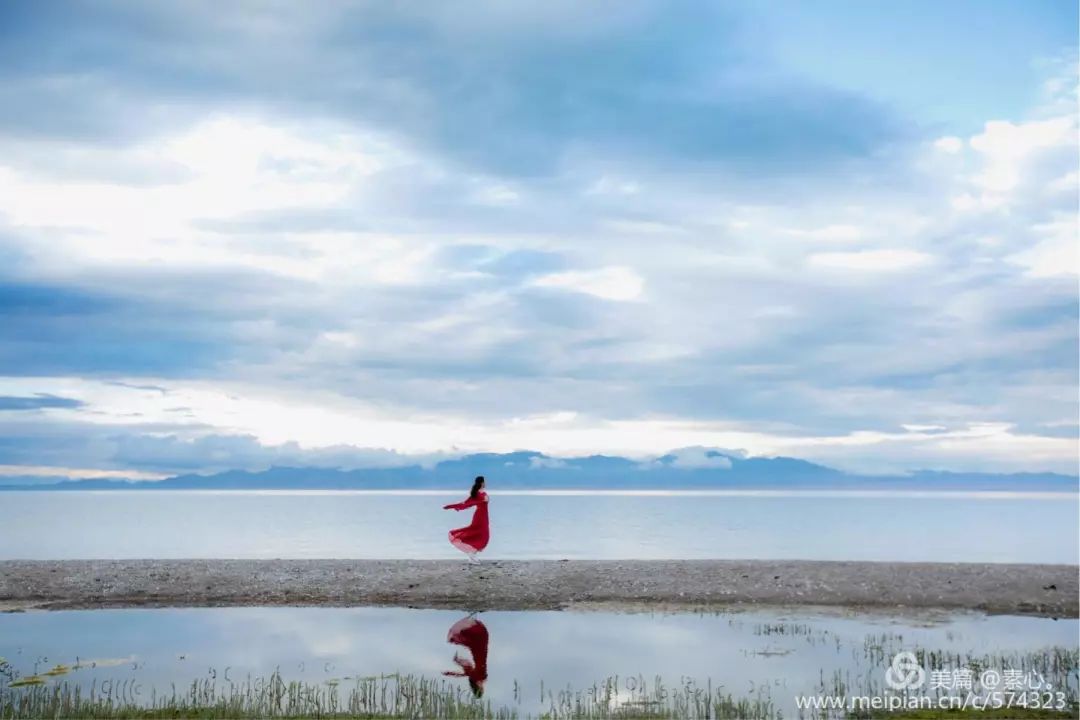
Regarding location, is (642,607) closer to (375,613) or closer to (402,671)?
(375,613)

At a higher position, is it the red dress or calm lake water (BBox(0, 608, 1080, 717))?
the red dress

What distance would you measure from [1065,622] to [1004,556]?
140ft

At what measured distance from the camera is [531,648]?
2188 cm

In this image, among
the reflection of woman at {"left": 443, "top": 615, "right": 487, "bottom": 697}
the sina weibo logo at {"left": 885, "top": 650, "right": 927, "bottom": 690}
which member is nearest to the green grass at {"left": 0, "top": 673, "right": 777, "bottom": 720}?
the reflection of woman at {"left": 443, "top": 615, "right": 487, "bottom": 697}

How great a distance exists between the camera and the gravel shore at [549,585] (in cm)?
2858

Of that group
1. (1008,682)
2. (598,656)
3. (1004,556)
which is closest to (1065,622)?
(1008,682)

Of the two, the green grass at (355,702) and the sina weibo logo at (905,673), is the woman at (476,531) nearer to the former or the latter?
the green grass at (355,702)

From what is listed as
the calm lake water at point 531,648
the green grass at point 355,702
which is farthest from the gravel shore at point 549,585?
the green grass at point 355,702

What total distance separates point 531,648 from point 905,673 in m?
7.99

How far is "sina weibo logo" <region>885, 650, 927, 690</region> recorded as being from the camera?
57.5 ft

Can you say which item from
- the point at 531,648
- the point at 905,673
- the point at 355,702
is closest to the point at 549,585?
the point at 531,648

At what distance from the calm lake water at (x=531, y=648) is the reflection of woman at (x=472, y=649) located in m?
0.14

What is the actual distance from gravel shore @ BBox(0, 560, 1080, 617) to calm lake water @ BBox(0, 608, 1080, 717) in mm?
1632

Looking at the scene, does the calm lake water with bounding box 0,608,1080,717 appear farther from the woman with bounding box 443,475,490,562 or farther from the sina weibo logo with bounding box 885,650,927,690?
the woman with bounding box 443,475,490,562
